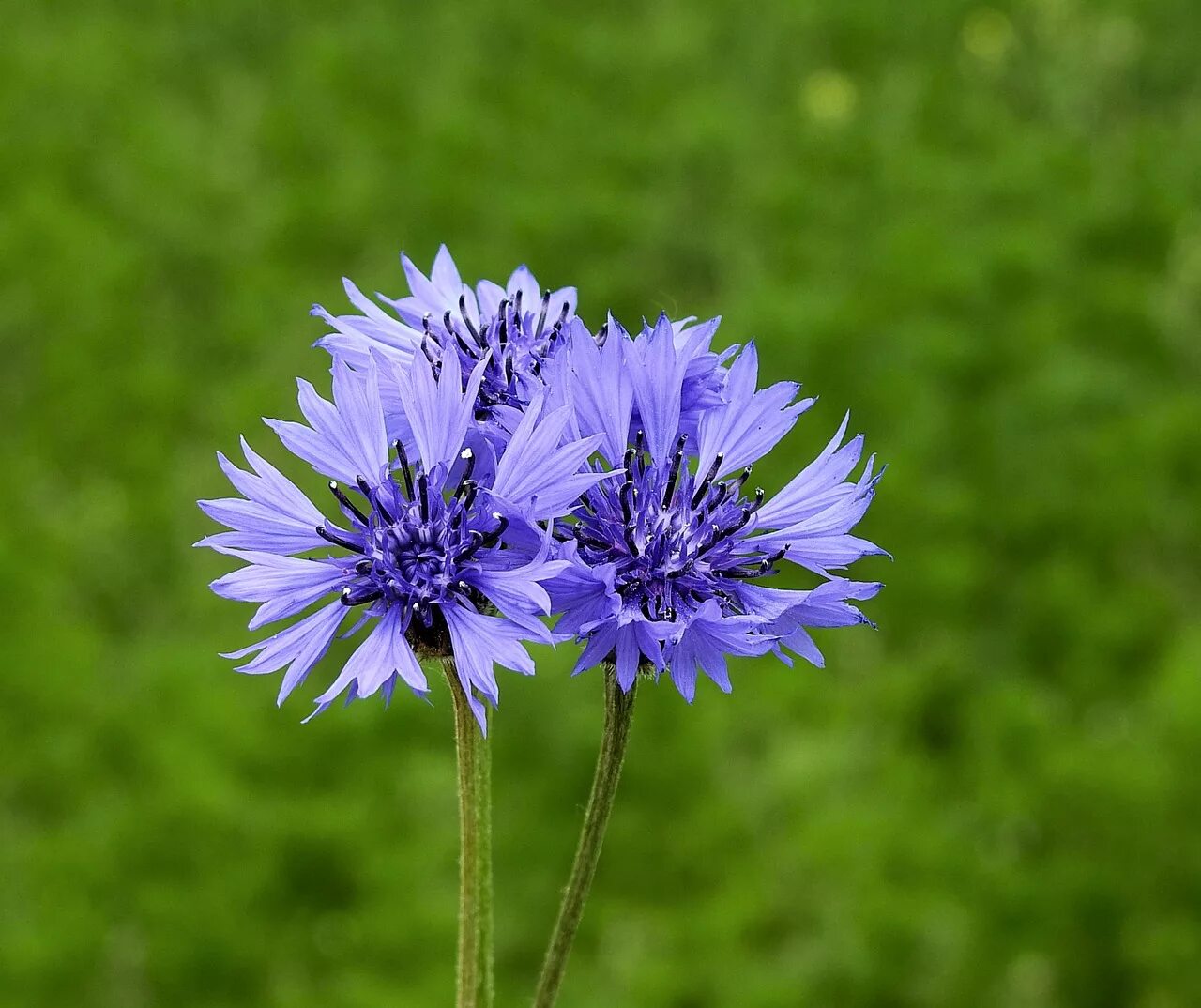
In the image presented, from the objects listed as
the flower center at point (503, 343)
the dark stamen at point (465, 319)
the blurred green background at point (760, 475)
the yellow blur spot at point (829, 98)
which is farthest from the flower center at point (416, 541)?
the yellow blur spot at point (829, 98)

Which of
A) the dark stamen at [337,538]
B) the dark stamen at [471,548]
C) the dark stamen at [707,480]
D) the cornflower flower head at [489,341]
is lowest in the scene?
the dark stamen at [471,548]

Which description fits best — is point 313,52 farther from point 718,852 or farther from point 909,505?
point 718,852

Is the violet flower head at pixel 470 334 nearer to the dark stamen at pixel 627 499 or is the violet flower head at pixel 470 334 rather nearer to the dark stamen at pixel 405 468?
the dark stamen at pixel 405 468

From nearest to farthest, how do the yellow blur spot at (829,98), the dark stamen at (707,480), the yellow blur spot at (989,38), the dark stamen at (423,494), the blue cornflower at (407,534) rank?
the blue cornflower at (407,534)
the dark stamen at (423,494)
the dark stamen at (707,480)
the yellow blur spot at (829,98)
the yellow blur spot at (989,38)

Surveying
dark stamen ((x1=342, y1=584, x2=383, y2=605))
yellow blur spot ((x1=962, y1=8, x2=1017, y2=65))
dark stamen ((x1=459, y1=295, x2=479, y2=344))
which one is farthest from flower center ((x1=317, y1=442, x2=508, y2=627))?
yellow blur spot ((x1=962, y1=8, x2=1017, y2=65))

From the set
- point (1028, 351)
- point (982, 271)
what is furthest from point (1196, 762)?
point (982, 271)

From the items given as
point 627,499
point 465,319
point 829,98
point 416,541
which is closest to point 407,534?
point 416,541
